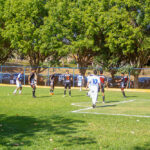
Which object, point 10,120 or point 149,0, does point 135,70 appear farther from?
point 10,120

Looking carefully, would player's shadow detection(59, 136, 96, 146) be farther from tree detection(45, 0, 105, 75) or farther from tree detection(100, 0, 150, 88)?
tree detection(45, 0, 105, 75)

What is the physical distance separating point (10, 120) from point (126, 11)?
83.2ft

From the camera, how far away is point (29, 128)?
8375 millimetres

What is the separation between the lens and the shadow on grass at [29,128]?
682 centimetres

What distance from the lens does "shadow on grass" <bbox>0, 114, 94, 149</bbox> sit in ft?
22.4

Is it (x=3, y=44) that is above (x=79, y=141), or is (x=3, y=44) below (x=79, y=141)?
above

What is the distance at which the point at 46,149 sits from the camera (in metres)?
6.17

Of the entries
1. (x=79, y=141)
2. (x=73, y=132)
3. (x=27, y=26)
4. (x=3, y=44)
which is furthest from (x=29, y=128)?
(x=3, y=44)

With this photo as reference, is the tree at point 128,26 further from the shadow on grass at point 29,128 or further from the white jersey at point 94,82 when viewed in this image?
the shadow on grass at point 29,128

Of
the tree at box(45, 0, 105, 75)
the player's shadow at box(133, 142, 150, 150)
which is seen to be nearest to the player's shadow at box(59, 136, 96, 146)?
the player's shadow at box(133, 142, 150, 150)

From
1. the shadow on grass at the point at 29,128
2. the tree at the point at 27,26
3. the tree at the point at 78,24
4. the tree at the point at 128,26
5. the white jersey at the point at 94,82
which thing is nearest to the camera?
the shadow on grass at the point at 29,128

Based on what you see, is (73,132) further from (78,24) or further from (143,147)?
(78,24)

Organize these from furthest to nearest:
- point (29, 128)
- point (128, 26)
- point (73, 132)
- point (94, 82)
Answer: point (128, 26) < point (94, 82) < point (29, 128) < point (73, 132)

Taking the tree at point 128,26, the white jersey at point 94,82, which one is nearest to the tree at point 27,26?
the tree at point 128,26
